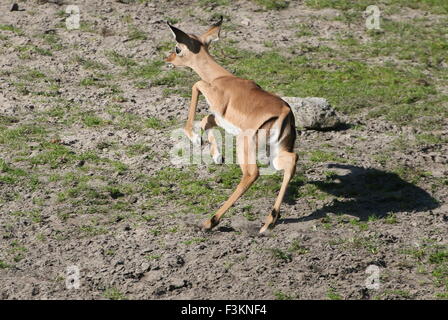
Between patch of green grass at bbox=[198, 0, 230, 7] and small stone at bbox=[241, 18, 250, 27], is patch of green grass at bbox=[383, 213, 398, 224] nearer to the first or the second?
small stone at bbox=[241, 18, 250, 27]

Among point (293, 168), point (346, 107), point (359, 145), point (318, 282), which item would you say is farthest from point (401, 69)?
point (318, 282)

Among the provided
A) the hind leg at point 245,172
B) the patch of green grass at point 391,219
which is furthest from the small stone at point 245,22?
the patch of green grass at point 391,219

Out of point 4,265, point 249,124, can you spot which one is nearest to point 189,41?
point 249,124

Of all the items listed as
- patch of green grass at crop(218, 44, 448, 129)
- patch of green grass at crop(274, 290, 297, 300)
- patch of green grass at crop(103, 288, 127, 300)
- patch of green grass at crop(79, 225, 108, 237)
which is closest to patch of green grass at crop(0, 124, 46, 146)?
patch of green grass at crop(79, 225, 108, 237)

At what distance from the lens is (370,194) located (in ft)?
31.1

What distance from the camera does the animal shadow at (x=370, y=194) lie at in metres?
9.09

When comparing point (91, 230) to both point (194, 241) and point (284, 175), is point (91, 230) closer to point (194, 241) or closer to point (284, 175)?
point (194, 241)

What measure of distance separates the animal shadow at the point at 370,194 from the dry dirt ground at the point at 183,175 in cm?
2

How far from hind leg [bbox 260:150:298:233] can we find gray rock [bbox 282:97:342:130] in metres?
2.32

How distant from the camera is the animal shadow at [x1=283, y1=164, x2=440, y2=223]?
9.09 m

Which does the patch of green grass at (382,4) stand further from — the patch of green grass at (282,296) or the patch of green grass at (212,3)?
the patch of green grass at (282,296)

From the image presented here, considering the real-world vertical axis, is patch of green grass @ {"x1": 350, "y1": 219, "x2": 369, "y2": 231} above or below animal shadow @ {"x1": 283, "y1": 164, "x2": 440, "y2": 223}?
above

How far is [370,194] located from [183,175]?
2020 millimetres

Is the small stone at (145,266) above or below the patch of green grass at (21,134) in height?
above
